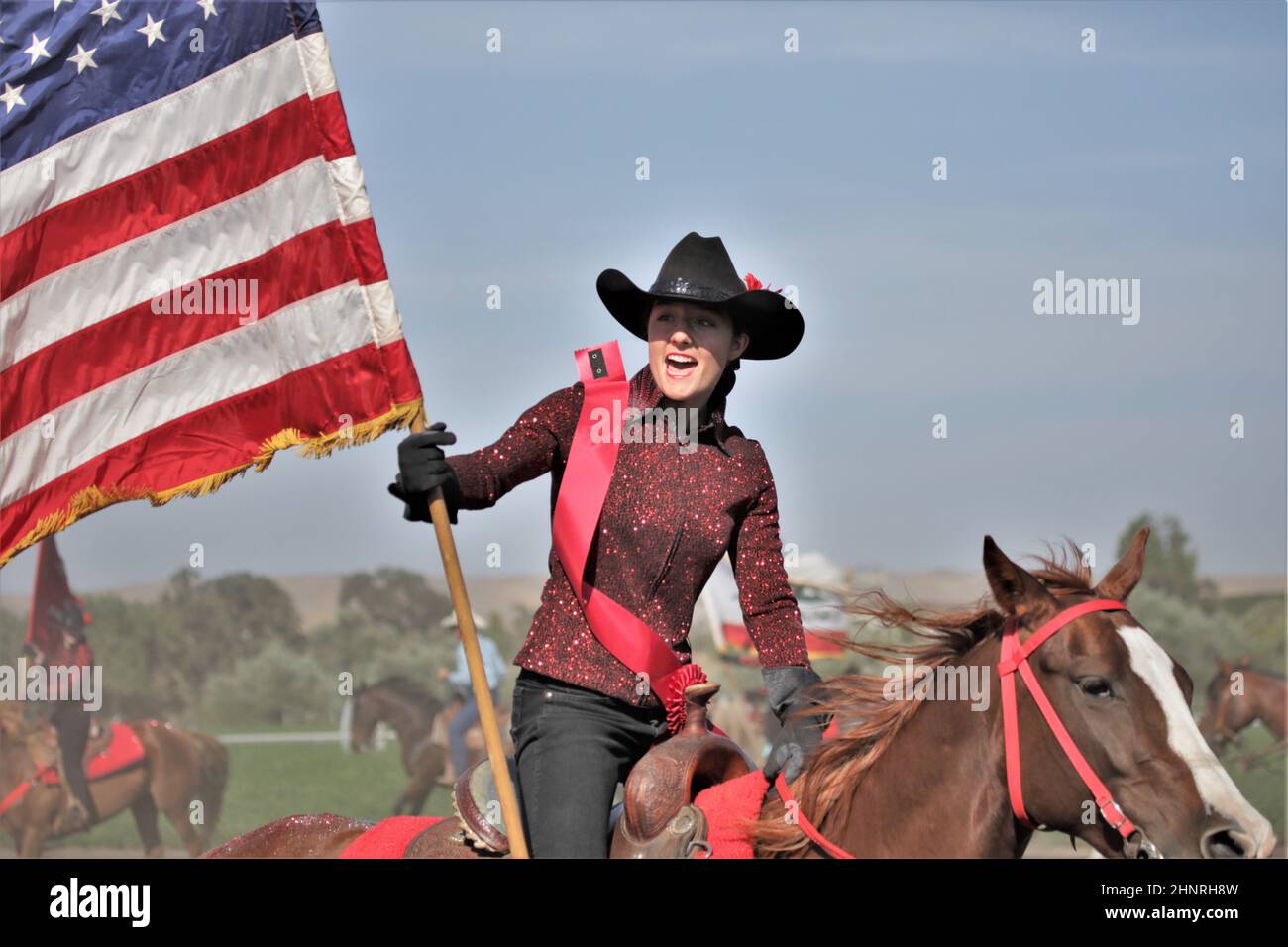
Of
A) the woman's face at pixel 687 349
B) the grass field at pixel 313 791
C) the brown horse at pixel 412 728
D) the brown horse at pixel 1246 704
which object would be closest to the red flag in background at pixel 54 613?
the grass field at pixel 313 791

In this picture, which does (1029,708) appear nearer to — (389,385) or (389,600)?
(389,385)

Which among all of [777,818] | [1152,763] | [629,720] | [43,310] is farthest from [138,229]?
[1152,763]

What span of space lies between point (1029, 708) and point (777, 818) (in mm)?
754

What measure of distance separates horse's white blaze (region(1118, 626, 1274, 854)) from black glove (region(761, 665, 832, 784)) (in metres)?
0.94

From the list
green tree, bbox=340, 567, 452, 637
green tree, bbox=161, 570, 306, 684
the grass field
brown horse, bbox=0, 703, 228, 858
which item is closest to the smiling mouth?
brown horse, bbox=0, 703, 228, 858

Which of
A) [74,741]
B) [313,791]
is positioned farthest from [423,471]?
[313,791]

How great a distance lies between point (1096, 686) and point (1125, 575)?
46 centimetres

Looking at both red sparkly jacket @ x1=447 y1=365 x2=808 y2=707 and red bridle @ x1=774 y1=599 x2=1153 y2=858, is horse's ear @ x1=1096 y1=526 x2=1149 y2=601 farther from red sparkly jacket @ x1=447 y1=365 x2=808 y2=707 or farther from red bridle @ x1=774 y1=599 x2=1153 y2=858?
red sparkly jacket @ x1=447 y1=365 x2=808 y2=707

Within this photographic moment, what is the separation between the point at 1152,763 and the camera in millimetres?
3969

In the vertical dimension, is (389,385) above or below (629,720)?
above

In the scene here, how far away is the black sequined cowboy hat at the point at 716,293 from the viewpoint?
16.1 feet

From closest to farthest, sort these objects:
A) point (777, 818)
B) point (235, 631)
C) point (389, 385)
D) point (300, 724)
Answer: point (777, 818)
point (389, 385)
point (300, 724)
point (235, 631)

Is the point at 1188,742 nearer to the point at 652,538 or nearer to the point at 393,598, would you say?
the point at 652,538

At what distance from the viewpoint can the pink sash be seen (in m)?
4.68
